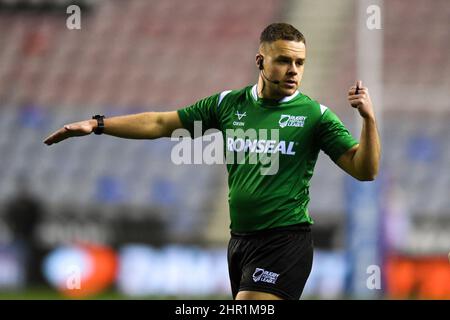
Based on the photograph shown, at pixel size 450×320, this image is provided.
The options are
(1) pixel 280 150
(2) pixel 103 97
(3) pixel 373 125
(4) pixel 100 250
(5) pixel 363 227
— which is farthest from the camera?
(2) pixel 103 97

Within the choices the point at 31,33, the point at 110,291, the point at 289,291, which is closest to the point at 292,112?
the point at 289,291

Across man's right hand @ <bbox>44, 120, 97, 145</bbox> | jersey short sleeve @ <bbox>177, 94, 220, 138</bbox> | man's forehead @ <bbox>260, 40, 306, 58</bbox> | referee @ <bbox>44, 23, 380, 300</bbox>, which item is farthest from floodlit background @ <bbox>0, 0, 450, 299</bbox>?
man's right hand @ <bbox>44, 120, 97, 145</bbox>

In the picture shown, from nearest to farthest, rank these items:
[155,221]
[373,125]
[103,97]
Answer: [373,125]
[155,221]
[103,97]

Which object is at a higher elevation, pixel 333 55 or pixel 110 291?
pixel 333 55

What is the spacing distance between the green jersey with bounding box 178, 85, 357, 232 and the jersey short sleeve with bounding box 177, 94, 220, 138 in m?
0.20

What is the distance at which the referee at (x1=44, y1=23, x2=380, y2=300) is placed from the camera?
543 centimetres

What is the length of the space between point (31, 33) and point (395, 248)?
8.26 meters

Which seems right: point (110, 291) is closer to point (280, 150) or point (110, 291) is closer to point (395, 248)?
point (395, 248)

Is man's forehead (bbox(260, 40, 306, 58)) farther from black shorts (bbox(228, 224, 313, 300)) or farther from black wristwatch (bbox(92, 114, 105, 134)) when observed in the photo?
black wristwatch (bbox(92, 114, 105, 134))

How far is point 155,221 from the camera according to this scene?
49.3 feet

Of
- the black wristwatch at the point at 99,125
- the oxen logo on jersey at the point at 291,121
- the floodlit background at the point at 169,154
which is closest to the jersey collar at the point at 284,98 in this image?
the oxen logo on jersey at the point at 291,121

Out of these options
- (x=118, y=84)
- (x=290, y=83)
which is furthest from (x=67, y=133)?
(x=118, y=84)

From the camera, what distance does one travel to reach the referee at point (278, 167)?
5.43 m
